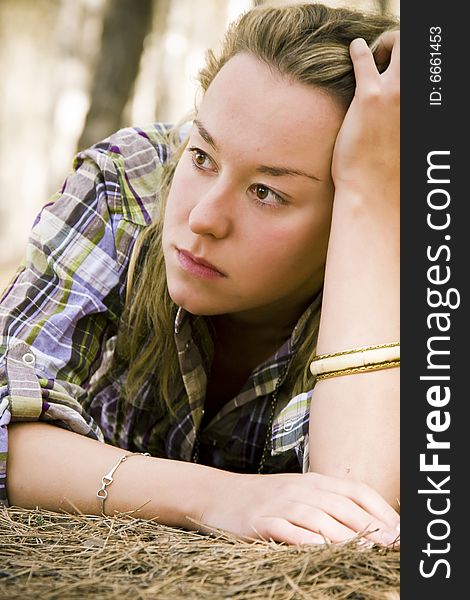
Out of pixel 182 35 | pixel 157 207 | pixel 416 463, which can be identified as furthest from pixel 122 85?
pixel 416 463

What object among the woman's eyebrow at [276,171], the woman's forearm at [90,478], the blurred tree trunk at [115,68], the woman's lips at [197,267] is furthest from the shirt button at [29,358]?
the blurred tree trunk at [115,68]

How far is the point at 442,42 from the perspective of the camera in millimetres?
1626

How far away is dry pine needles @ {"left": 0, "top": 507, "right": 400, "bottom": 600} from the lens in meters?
1.18

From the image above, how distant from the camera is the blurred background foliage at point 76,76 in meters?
6.77

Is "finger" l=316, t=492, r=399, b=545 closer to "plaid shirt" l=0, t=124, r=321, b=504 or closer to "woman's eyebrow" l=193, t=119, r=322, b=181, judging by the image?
"plaid shirt" l=0, t=124, r=321, b=504

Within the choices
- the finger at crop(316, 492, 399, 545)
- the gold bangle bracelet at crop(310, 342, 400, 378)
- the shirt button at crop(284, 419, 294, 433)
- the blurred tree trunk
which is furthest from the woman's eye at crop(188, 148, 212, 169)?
the blurred tree trunk

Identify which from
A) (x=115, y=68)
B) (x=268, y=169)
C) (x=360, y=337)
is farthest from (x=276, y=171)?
(x=115, y=68)

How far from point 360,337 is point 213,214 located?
0.38 m

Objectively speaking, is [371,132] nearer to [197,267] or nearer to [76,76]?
[197,267]

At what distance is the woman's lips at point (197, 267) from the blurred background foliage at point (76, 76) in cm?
508

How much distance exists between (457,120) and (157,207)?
819 millimetres

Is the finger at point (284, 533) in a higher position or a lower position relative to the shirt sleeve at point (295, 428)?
lower

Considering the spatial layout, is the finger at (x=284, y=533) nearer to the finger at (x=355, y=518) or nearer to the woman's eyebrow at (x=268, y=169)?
the finger at (x=355, y=518)

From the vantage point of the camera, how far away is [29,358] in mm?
1846
